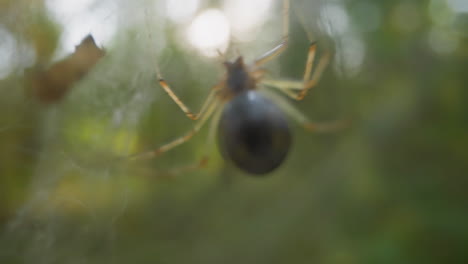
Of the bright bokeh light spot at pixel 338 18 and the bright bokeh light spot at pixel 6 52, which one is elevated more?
the bright bokeh light spot at pixel 6 52

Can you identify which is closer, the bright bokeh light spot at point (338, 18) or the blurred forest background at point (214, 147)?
the blurred forest background at point (214, 147)

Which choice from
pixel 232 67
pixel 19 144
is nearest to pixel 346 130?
pixel 232 67

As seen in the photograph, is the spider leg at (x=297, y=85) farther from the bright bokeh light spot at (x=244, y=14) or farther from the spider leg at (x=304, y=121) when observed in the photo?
the bright bokeh light spot at (x=244, y=14)

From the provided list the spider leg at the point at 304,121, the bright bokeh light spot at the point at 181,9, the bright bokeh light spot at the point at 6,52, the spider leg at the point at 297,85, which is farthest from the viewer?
the spider leg at the point at 304,121

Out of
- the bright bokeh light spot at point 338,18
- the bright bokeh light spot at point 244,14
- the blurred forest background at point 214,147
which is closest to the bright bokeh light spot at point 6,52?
the blurred forest background at point 214,147

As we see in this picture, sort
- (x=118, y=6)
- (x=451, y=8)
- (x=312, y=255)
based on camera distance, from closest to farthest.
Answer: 1. (x=118, y=6)
2. (x=312, y=255)
3. (x=451, y=8)

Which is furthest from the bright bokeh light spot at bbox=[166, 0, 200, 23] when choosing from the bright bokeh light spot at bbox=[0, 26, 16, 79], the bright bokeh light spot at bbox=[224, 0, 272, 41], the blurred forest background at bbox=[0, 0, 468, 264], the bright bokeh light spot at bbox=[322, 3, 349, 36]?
the bright bokeh light spot at bbox=[322, 3, 349, 36]

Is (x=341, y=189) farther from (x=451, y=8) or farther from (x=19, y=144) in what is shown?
(x=19, y=144)

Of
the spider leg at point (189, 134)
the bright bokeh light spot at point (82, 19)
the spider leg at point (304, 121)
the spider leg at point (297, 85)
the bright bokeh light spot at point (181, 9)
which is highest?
the bright bokeh light spot at point (82, 19)

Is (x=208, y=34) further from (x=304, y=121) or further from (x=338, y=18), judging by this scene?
(x=338, y=18)
